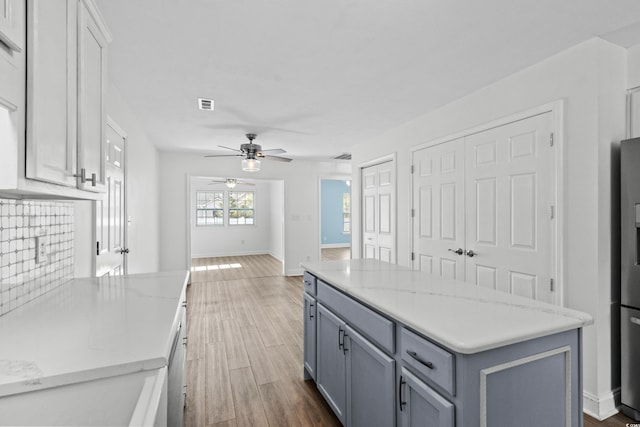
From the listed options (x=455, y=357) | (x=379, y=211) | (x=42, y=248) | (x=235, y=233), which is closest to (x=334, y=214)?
(x=235, y=233)

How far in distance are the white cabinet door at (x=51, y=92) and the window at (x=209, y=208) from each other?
8140 mm

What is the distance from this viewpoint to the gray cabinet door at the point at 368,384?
4.45ft

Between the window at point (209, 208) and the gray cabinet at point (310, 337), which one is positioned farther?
the window at point (209, 208)

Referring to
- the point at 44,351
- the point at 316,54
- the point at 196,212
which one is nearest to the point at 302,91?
the point at 316,54

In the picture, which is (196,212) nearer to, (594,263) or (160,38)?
(160,38)

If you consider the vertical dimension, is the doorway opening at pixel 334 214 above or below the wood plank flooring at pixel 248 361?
above

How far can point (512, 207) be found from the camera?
254 cm

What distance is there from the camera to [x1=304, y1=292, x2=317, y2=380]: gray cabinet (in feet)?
7.25

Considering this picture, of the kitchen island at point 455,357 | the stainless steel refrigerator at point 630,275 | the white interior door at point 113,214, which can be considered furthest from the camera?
the white interior door at point 113,214

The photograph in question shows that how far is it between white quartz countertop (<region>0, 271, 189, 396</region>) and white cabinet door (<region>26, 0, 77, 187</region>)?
537mm

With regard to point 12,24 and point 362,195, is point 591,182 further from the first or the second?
point 362,195

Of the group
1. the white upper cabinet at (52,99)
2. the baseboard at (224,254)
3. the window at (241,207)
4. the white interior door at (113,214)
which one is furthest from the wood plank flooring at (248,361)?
the window at (241,207)

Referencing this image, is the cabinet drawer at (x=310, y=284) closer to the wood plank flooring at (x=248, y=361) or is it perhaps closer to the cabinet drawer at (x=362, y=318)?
the cabinet drawer at (x=362, y=318)

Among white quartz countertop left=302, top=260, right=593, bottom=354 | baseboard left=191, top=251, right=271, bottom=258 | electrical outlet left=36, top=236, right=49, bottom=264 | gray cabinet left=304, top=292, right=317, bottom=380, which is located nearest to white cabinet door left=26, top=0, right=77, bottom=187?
electrical outlet left=36, top=236, right=49, bottom=264
